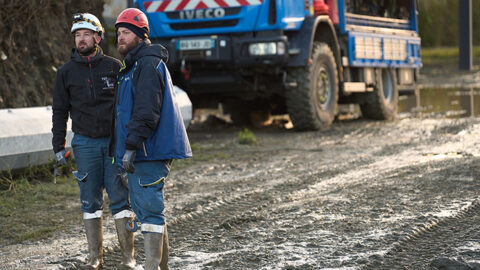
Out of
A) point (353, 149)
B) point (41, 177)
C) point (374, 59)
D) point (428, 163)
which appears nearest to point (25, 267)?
point (41, 177)

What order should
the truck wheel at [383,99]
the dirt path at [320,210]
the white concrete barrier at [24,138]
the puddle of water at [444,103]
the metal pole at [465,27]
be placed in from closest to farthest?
the dirt path at [320,210], the white concrete barrier at [24,138], the truck wheel at [383,99], the puddle of water at [444,103], the metal pole at [465,27]

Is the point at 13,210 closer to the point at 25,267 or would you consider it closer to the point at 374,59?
the point at 25,267

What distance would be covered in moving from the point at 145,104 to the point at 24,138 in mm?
3996

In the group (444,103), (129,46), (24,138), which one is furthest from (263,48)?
(444,103)

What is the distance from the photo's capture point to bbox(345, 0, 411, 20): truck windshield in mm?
14117

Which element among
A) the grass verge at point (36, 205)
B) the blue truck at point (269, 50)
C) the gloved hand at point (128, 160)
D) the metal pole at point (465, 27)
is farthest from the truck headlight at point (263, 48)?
the metal pole at point (465, 27)

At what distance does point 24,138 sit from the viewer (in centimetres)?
796

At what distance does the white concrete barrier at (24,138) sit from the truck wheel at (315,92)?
4741 millimetres

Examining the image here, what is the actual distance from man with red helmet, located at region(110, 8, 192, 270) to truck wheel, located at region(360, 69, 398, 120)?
10701 mm

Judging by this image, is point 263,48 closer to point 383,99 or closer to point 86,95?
point 383,99

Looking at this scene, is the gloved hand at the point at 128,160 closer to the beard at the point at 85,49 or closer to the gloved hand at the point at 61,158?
the gloved hand at the point at 61,158

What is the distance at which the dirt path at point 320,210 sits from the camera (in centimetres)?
518

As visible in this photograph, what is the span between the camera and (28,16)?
1019cm

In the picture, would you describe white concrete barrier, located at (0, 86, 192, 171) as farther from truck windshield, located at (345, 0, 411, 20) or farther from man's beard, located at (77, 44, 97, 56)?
truck windshield, located at (345, 0, 411, 20)
